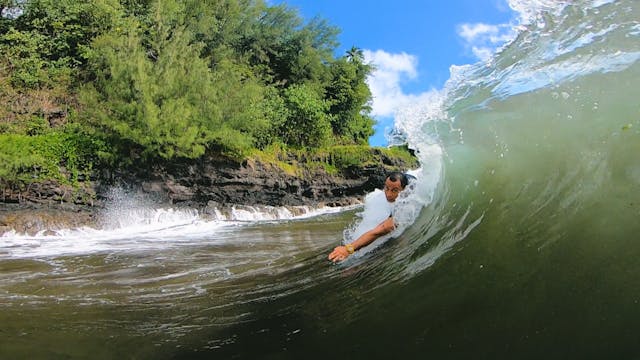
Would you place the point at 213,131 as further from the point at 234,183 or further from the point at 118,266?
the point at 118,266

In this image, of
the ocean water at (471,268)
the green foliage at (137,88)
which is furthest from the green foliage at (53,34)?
the ocean water at (471,268)

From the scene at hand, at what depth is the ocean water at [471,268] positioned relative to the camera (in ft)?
8.50

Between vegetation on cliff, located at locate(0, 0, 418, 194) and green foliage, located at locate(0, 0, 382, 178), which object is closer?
vegetation on cliff, located at locate(0, 0, 418, 194)

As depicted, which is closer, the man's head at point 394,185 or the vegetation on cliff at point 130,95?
the man's head at point 394,185

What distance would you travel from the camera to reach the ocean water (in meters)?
2.59

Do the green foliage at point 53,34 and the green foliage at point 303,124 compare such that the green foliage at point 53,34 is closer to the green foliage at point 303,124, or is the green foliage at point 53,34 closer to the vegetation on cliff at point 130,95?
the vegetation on cliff at point 130,95

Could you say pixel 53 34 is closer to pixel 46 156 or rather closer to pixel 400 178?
pixel 46 156

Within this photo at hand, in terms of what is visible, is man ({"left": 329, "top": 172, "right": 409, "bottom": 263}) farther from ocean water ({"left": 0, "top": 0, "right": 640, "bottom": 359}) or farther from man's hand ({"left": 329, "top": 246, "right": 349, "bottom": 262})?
ocean water ({"left": 0, "top": 0, "right": 640, "bottom": 359})

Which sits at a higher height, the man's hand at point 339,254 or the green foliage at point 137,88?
the green foliage at point 137,88

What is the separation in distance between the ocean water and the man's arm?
144 millimetres

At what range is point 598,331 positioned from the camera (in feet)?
7.66

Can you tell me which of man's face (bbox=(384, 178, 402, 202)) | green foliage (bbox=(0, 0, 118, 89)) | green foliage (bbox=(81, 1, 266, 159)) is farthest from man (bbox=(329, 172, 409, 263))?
green foliage (bbox=(0, 0, 118, 89))

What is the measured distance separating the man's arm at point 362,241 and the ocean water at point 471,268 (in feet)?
0.47

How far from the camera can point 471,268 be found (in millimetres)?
3262
